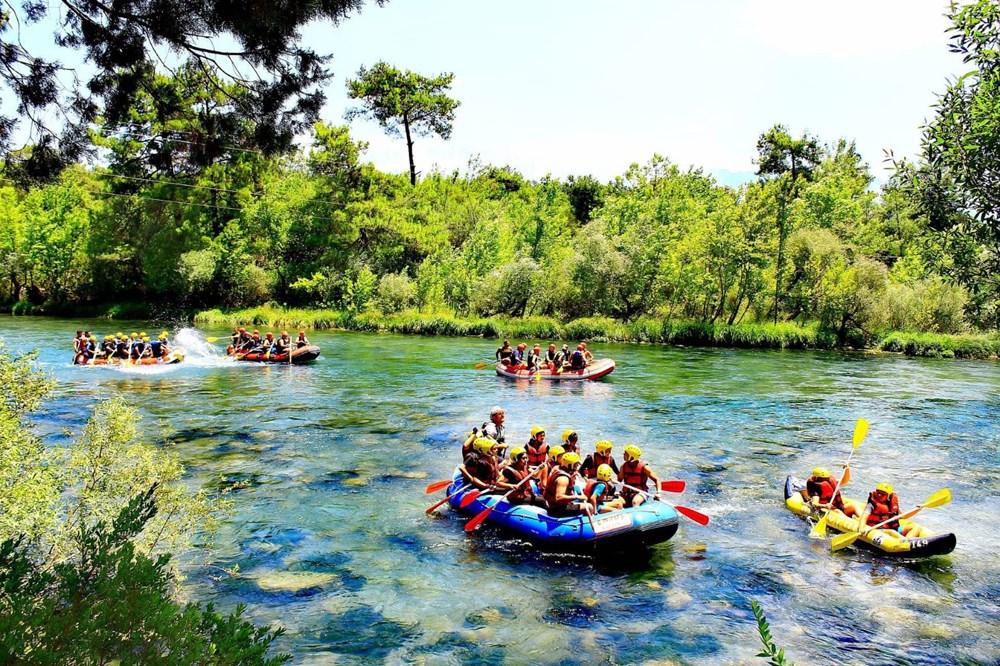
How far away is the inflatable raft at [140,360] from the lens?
25.0m

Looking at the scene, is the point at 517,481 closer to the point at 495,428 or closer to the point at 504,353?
the point at 495,428

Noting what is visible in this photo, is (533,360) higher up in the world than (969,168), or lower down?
lower down

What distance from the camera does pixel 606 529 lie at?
954cm

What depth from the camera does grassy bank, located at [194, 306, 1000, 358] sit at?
113 feet

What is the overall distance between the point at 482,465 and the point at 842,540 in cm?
524

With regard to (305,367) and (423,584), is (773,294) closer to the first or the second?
(305,367)

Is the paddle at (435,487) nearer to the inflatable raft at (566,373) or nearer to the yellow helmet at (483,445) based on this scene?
the yellow helmet at (483,445)

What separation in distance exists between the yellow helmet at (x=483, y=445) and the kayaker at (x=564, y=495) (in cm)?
122

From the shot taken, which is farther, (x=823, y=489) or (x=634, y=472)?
(x=823, y=489)

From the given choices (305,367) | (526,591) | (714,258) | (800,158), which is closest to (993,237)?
(526,591)

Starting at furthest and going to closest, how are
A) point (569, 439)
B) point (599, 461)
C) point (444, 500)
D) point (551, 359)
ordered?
point (551, 359) → point (569, 439) → point (599, 461) → point (444, 500)

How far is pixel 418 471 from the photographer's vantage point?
13.6 meters

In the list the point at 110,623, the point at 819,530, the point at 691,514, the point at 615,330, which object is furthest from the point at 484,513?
the point at 615,330

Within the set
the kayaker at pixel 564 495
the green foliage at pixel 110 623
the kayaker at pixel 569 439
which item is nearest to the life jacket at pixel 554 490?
the kayaker at pixel 564 495
